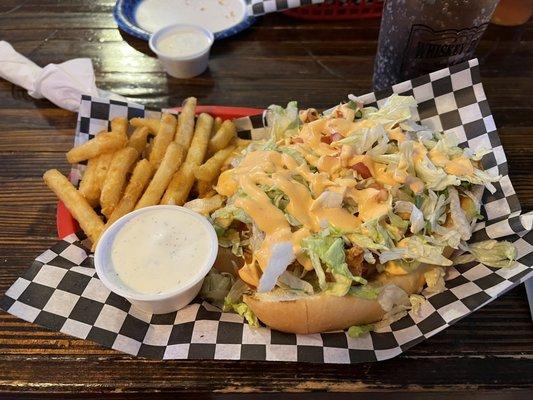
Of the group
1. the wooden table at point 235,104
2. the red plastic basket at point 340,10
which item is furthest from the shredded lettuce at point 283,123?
the red plastic basket at point 340,10

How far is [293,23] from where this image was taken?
3291 mm

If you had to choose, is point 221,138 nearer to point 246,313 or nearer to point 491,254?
point 246,313

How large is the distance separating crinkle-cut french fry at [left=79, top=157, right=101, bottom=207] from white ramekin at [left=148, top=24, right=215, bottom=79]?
3.01ft

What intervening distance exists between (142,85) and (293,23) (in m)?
1.15

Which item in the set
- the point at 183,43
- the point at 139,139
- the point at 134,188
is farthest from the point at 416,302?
the point at 183,43

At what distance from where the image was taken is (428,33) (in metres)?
2.22

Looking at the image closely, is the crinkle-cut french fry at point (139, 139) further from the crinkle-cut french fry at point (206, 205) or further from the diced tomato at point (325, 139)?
the diced tomato at point (325, 139)

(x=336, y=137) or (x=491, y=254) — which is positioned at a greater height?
(x=336, y=137)

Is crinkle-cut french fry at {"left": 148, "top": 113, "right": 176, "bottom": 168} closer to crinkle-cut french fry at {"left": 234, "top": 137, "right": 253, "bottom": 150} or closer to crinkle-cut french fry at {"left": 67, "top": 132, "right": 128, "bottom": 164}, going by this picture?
crinkle-cut french fry at {"left": 67, "top": 132, "right": 128, "bottom": 164}

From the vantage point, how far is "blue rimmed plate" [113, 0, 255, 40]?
10.4 feet

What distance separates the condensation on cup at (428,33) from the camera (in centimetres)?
213

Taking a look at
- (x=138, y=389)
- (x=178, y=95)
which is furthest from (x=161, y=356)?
(x=178, y=95)

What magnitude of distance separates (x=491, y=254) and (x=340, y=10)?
2102mm

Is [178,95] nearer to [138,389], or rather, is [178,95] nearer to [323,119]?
[323,119]
